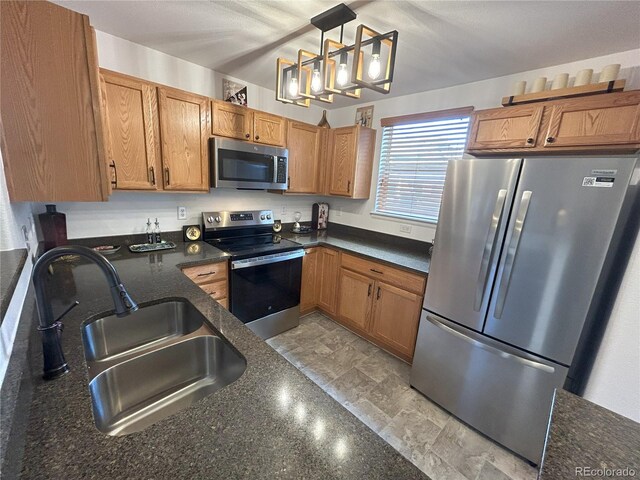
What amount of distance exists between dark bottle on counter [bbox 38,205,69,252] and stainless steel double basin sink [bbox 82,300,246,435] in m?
1.18

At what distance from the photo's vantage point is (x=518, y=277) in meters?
1.48

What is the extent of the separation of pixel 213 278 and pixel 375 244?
172 cm

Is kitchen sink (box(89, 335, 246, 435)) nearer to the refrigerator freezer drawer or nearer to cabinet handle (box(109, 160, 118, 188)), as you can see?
cabinet handle (box(109, 160, 118, 188))

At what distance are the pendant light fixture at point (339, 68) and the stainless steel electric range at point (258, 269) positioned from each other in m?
1.31

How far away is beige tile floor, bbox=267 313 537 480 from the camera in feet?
4.94

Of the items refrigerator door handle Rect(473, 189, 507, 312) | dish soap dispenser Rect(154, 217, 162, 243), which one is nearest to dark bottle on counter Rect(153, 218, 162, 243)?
dish soap dispenser Rect(154, 217, 162, 243)

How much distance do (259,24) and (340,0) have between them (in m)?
0.54

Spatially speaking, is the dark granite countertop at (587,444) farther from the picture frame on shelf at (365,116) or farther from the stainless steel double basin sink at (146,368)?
the picture frame on shelf at (365,116)

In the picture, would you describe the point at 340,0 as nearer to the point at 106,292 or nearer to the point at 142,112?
the point at 142,112

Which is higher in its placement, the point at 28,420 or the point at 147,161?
the point at 147,161

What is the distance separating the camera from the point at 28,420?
1.96 feet

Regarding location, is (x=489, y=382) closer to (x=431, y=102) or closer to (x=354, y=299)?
(x=354, y=299)

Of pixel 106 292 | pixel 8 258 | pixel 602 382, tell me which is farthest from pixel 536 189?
pixel 8 258

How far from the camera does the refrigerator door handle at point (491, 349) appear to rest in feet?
4.78
